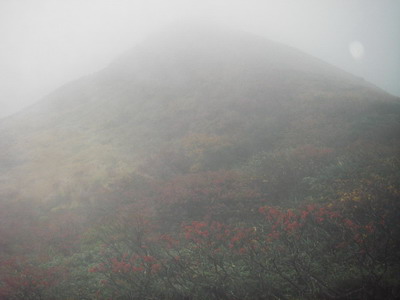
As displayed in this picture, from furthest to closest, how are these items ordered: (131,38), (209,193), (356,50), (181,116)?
1. (356,50)
2. (131,38)
3. (181,116)
4. (209,193)

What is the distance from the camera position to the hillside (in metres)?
6.20

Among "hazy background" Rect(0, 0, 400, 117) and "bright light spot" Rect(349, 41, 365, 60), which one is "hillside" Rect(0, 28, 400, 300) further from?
"bright light spot" Rect(349, 41, 365, 60)

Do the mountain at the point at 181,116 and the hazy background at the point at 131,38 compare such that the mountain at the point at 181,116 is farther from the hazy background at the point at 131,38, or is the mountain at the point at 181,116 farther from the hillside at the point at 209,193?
the hazy background at the point at 131,38

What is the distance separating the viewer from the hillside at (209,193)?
620 cm

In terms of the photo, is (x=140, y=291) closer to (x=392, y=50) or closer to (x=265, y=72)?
(x=265, y=72)

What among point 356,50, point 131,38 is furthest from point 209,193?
point 356,50

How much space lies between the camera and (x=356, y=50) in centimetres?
10425

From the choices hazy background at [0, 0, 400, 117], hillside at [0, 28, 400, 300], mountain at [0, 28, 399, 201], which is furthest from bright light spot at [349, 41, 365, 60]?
hillside at [0, 28, 400, 300]

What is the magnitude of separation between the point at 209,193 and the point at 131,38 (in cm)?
6609

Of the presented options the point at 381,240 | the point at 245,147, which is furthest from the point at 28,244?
the point at 381,240

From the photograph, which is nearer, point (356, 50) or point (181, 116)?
point (181, 116)

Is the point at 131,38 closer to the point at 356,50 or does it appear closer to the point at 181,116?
the point at 181,116

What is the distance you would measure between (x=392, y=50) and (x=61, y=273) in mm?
146272

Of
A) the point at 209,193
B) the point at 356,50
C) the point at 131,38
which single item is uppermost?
the point at 131,38
